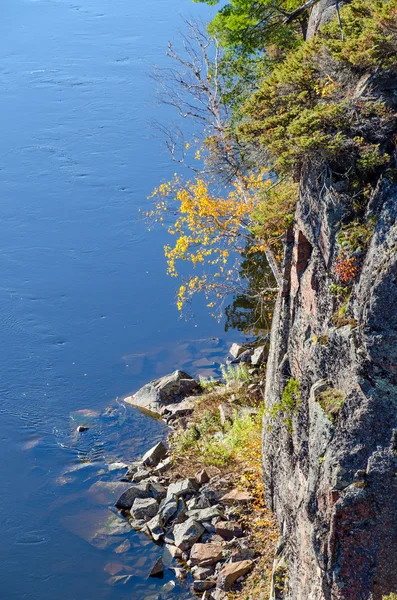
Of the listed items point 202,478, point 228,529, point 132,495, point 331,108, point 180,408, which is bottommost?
point 228,529

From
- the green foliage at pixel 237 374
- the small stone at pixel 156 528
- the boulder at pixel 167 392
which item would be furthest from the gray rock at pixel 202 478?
the boulder at pixel 167 392

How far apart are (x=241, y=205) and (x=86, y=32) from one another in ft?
132

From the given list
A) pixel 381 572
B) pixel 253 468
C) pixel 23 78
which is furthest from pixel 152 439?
pixel 23 78

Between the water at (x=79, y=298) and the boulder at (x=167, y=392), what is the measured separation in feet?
2.19

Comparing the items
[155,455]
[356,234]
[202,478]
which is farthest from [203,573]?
[356,234]

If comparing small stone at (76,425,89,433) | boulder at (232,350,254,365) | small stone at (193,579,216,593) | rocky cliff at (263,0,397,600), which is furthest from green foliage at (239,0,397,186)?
small stone at (76,425,89,433)

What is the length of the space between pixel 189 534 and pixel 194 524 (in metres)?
0.27

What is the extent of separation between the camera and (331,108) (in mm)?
11727

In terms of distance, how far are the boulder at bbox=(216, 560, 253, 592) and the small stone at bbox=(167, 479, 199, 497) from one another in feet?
11.1

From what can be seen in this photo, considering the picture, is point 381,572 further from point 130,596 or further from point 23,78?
point 23,78

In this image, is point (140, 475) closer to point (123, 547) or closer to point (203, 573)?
point (123, 547)

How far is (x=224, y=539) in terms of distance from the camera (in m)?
18.3

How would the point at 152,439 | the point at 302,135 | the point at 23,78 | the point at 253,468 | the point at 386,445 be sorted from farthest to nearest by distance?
the point at 23,78, the point at 152,439, the point at 253,468, the point at 302,135, the point at 386,445

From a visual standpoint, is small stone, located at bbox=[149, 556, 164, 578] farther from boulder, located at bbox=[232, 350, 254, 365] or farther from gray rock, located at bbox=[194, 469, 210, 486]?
boulder, located at bbox=[232, 350, 254, 365]
